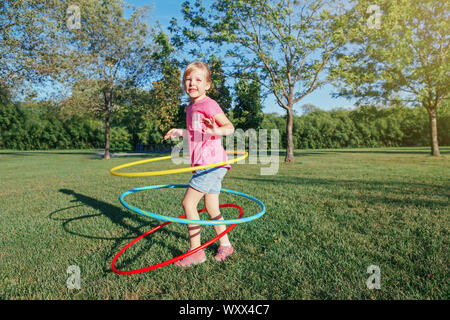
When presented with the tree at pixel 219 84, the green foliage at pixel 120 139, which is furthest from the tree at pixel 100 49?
the green foliage at pixel 120 139

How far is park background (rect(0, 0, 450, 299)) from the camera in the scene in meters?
2.62

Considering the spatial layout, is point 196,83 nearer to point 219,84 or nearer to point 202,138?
point 202,138

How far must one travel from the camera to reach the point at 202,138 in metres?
2.94

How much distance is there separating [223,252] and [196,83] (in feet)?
5.95

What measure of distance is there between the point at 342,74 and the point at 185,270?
15.5 meters

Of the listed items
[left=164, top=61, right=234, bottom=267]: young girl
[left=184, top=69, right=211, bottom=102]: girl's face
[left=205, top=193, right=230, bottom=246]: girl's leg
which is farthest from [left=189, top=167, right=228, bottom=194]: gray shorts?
[left=184, top=69, right=211, bottom=102]: girl's face

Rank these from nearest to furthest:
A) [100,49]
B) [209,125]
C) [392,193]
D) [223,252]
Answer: [209,125] < [223,252] < [392,193] < [100,49]

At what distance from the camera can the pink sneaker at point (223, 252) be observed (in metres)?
2.99

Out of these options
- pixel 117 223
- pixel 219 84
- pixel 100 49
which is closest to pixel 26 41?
pixel 100 49

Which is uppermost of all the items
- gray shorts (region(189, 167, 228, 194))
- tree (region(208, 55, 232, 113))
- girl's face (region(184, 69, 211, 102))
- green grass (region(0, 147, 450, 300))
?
tree (region(208, 55, 232, 113))

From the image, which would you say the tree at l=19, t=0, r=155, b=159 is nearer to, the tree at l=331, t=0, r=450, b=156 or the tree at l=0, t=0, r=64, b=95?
the tree at l=0, t=0, r=64, b=95

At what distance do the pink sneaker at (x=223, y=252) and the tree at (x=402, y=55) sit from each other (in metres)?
14.5

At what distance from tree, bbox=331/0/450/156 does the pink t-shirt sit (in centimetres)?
1423
